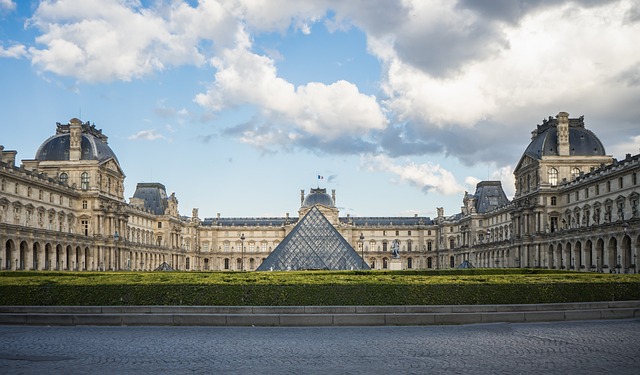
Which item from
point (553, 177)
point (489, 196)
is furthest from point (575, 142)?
point (489, 196)

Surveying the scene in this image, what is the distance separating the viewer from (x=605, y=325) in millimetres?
19688

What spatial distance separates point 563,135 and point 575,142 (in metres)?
1.77

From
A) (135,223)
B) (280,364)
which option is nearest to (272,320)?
(280,364)

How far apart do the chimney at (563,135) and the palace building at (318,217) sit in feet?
0.38

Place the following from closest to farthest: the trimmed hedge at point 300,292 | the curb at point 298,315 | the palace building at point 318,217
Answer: the curb at point 298,315 → the trimmed hedge at point 300,292 → the palace building at point 318,217

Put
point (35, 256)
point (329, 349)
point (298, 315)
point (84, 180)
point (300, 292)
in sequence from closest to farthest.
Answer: point (329, 349) → point (298, 315) → point (300, 292) → point (35, 256) → point (84, 180)

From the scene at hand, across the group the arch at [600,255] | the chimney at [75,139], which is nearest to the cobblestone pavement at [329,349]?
the arch at [600,255]

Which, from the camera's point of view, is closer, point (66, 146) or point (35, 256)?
point (35, 256)

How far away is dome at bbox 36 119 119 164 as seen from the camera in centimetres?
7588

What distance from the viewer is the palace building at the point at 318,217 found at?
5675cm

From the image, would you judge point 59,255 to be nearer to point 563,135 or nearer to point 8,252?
point 8,252

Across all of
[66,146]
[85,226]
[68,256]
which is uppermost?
[66,146]

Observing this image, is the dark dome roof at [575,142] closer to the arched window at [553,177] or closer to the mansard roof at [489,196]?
the arched window at [553,177]

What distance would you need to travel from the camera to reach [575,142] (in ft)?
246
